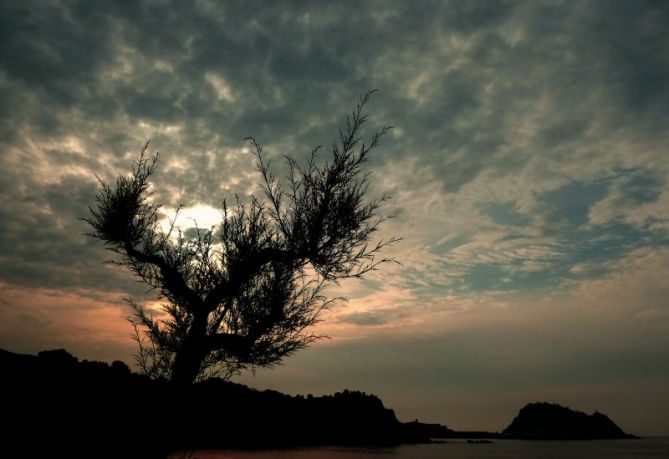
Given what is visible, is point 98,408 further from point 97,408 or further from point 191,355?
point 191,355

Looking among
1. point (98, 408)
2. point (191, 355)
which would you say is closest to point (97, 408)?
point (98, 408)

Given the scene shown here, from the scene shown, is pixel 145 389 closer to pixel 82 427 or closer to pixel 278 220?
pixel 82 427

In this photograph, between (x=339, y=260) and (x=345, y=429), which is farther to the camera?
(x=345, y=429)

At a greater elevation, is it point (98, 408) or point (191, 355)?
point (191, 355)

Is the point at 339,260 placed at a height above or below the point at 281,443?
above

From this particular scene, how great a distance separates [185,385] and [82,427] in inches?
220

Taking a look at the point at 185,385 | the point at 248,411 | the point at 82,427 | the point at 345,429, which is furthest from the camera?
the point at 345,429

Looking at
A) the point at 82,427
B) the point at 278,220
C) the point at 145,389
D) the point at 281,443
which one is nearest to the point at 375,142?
the point at 278,220

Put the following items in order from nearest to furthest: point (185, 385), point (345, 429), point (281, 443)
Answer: point (185, 385) → point (281, 443) → point (345, 429)

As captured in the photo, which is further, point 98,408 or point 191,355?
point 98,408

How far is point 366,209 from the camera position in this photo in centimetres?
1272

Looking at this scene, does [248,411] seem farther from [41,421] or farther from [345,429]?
[41,421]

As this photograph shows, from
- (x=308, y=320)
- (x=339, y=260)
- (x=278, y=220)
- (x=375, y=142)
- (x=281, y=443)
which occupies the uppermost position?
(x=375, y=142)

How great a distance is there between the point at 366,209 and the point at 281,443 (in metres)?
167
